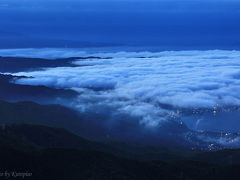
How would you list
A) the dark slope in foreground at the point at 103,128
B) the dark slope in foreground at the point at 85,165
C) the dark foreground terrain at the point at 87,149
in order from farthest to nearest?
the dark slope in foreground at the point at 103,128, the dark foreground terrain at the point at 87,149, the dark slope in foreground at the point at 85,165

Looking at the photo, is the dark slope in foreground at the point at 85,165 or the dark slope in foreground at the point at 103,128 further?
the dark slope in foreground at the point at 103,128

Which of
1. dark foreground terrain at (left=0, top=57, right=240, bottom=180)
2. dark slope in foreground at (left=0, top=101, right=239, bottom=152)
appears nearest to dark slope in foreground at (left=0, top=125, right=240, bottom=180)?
dark foreground terrain at (left=0, top=57, right=240, bottom=180)

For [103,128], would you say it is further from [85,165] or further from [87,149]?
[85,165]

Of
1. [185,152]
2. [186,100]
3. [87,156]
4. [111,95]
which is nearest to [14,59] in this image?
[111,95]

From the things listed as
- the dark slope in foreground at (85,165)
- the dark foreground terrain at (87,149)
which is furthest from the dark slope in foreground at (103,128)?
the dark slope in foreground at (85,165)

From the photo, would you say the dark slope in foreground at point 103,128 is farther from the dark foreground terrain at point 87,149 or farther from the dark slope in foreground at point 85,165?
the dark slope in foreground at point 85,165

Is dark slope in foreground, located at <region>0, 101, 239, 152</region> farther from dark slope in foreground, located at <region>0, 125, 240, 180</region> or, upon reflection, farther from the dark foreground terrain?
dark slope in foreground, located at <region>0, 125, 240, 180</region>

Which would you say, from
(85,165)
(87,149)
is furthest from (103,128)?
(85,165)


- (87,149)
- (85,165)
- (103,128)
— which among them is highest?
(103,128)

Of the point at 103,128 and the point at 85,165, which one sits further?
the point at 103,128

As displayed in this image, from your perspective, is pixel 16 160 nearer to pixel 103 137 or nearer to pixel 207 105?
pixel 103 137

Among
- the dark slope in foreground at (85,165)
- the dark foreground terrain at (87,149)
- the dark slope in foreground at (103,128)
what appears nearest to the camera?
Result: the dark slope in foreground at (85,165)
